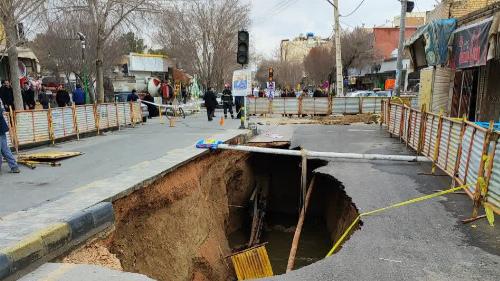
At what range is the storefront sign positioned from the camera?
420 inches

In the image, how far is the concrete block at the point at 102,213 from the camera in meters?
5.18

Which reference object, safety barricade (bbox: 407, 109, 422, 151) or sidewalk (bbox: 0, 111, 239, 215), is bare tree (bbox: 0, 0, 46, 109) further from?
safety barricade (bbox: 407, 109, 422, 151)

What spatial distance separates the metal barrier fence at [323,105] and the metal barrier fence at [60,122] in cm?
1059

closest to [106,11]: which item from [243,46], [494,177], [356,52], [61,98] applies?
[61,98]

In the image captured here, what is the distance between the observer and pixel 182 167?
849 cm

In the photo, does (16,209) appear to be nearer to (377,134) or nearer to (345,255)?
(345,255)

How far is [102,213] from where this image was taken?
5.34 meters

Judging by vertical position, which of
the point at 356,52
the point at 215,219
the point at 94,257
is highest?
the point at 356,52

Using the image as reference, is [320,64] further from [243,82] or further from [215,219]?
[215,219]

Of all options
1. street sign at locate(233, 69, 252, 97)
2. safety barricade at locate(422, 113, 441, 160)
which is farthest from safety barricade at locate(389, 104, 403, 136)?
street sign at locate(233, 69, 252, 97)

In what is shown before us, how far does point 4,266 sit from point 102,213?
1630mm

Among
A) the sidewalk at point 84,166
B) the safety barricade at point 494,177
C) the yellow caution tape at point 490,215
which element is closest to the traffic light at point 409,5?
the sidewalk at point 84,166

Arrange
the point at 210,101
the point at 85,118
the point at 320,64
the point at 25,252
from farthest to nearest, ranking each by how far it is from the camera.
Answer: the point at 320,64, the point at 210,101, the point at 85,118, the point at 25,252

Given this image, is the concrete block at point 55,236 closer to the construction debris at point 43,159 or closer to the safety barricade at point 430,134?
the construction debris at point 43,159
